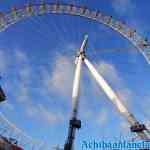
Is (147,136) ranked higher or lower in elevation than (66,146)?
higher

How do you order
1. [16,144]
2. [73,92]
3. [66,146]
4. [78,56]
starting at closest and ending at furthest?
[66,146]
[73,92]
[16,144]
[78,56]

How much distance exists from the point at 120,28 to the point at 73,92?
30961 millimetres

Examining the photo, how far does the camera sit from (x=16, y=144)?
101 m

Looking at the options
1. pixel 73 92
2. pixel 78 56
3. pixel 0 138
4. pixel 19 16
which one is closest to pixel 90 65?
pixel 78 56

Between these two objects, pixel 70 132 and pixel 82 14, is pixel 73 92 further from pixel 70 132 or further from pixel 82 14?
pixel 82 14

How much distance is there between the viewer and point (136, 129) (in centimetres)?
8575

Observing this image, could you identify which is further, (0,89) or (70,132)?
(0,89)

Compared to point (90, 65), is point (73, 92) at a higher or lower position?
lower

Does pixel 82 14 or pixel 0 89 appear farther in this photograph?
pixel 82 14

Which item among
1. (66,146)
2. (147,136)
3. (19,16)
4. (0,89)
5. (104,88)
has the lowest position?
(66,146)

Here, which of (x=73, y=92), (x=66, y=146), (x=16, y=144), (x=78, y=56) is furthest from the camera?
(x=78, y=56)

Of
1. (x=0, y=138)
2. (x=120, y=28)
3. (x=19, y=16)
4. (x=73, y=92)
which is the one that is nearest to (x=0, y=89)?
(x=0, y=138)

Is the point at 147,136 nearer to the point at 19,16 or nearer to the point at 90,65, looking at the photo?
the point at 90,65

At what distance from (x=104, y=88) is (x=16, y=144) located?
98.4 ft
